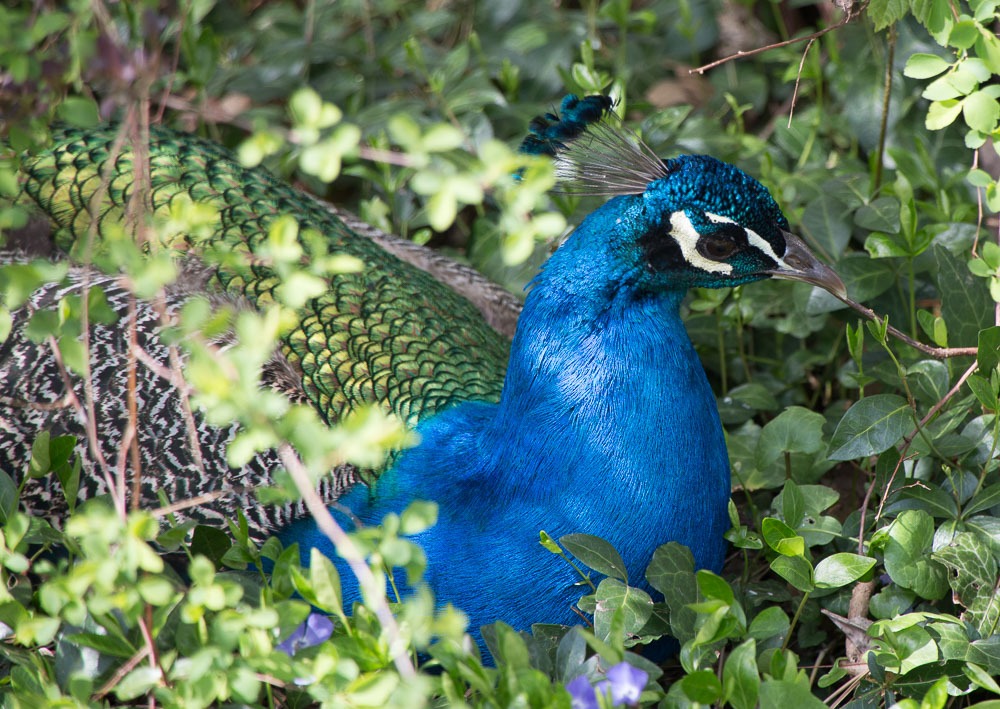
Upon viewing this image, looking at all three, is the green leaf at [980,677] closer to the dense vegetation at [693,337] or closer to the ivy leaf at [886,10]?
the dense vegetation at [693,337]

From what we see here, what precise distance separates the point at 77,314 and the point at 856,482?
1305 millimetres

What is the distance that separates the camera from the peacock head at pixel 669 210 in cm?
137

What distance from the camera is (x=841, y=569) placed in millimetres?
1324

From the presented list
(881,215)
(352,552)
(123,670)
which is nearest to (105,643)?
(123,670)

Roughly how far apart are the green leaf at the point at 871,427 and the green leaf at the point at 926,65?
1.44 ft

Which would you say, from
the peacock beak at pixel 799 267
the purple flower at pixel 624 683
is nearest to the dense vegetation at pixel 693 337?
the purple flower at pixel 624 683

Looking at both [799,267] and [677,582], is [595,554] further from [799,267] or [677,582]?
[799,267]

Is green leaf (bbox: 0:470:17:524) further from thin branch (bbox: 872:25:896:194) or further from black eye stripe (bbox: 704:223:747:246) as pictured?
thin branch (bbox: 872:25:896:194)

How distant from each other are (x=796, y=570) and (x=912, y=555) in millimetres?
164

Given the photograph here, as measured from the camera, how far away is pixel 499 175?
2.97ft

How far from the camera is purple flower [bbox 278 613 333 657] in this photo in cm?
109

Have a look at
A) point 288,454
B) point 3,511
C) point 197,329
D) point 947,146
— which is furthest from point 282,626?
point 947,146

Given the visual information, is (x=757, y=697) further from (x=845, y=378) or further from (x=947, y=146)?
(x=947, y=146)

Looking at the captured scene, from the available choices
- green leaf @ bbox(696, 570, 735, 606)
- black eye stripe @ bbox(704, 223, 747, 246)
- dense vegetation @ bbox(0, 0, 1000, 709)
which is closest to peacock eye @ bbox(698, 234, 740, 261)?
black eye stripe @ bbox(704, 223, 747, 246)
